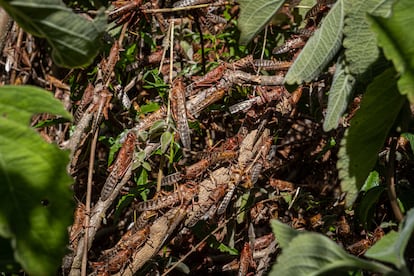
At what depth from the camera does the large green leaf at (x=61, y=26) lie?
95 centimetres

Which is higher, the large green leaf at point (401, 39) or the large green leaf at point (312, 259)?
the large green leaf at point (401, 39)

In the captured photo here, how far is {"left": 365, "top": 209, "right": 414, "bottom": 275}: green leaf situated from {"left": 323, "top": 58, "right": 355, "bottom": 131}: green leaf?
22cm

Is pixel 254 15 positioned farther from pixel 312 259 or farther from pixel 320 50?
pixel 312 259

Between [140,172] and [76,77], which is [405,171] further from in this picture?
[76,77]

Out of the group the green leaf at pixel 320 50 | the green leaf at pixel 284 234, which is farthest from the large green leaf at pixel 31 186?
the green leaf at pixel 320 50

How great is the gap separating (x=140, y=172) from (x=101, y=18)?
0.79 metres

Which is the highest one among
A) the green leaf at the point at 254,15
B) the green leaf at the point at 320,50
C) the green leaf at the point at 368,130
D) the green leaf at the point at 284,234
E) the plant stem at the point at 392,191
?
the green leaf at the point at 254,15

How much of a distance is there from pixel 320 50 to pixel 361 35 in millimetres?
95

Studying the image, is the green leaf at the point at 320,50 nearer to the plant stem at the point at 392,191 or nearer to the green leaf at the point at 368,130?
the green leaf at the point at 368,130

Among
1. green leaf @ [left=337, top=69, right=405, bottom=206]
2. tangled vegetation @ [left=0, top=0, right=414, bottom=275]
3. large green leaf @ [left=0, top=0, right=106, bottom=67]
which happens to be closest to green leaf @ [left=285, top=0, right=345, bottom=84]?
tangled vegetation @ [left=0, top=0, right=414, bottom=275]

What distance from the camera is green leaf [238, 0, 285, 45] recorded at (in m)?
1.16

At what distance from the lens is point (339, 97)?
1.16m

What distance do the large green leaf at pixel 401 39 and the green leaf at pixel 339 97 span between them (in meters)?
0.20

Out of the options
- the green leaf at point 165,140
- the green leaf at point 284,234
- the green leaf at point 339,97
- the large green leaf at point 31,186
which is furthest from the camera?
the green leaf at point 165,140
